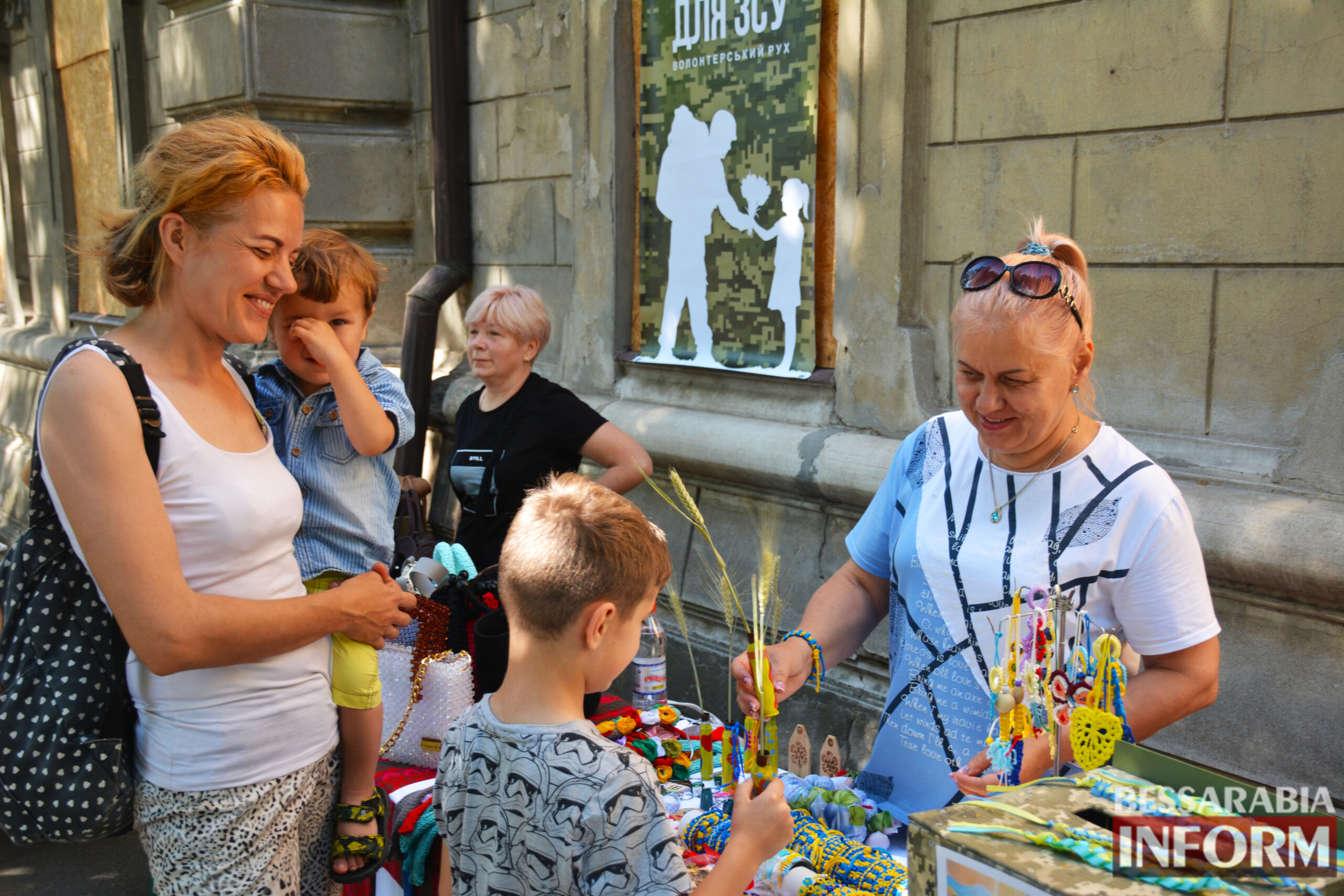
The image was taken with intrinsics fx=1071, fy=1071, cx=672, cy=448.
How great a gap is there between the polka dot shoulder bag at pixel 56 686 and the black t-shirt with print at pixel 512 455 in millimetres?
1962

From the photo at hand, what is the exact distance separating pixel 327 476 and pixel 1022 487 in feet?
4.61

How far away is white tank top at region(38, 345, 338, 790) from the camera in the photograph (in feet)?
5.19

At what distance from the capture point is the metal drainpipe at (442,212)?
5.82m

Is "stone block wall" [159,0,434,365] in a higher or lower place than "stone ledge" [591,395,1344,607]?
higher

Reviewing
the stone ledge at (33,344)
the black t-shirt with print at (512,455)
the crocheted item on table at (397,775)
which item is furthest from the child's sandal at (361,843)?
the stone ledge at (33,344)

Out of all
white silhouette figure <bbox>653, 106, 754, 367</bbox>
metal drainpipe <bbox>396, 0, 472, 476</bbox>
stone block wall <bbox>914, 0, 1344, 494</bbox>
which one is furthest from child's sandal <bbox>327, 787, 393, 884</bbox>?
metal drainpipe <bbox>396, 0, 472, 476</bbox>

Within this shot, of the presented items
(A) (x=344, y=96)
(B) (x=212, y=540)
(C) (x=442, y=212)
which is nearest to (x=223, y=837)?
(B) (x=212, y=540)

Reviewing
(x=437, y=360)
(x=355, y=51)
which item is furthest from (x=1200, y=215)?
(x=355, y=51)

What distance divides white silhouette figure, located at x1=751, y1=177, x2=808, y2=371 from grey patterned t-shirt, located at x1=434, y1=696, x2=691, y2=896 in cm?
298

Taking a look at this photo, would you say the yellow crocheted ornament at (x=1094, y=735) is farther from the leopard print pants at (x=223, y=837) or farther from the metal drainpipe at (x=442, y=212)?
the metal drainpipe at (x=442, y=212)

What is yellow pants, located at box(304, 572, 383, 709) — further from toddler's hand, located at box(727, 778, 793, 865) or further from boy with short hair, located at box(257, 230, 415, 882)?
toddler's hand, located at box(727, 778, 793, 865)

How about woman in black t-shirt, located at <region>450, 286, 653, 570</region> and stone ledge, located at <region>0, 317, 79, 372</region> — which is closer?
woman in black t-shirt, located at <region>450, 286, 653, 570</region>

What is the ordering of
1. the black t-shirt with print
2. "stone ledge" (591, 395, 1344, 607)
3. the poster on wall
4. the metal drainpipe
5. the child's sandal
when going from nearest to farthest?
the child's sandal → "stone ledge" (591, 395, 1344, 607) → the black t-shirt with print → the poster on wall → the metal drainpipe

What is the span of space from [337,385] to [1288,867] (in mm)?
1837
